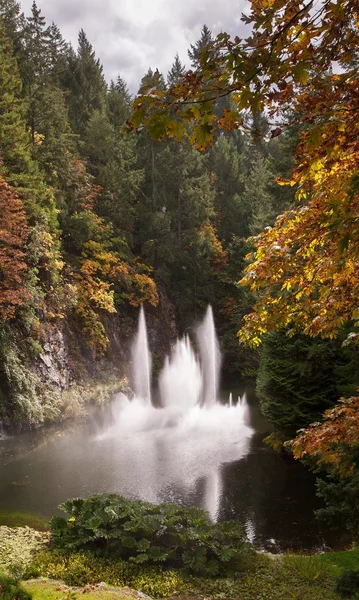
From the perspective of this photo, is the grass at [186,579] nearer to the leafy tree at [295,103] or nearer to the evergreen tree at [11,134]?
the leafy tree at [295,103]

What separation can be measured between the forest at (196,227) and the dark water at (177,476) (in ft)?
3.03

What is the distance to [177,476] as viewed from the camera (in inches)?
476

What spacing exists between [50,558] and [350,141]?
755 cm

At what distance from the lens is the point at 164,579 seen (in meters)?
6.37

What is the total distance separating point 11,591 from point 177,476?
7560mm

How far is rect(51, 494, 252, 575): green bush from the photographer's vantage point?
684 cm

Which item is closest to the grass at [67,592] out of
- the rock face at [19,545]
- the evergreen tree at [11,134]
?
the rock face at [19,545]

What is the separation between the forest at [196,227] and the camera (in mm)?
2516

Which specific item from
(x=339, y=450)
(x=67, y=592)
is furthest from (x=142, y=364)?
(x=339, y=450)

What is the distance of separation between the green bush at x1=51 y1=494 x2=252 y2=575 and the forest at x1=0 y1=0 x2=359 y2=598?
6.84 ft

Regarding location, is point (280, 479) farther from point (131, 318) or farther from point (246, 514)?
point (131, 318)

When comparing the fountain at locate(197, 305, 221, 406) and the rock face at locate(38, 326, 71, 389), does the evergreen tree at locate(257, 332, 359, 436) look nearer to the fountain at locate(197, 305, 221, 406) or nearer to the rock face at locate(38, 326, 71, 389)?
the rock face at locate(38, 326, 71, 389)

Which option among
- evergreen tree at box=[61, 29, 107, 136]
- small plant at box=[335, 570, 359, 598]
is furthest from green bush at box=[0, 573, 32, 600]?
evergreen tree at box=[61, 29, 107, 136]

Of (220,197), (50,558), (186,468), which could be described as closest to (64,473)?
(186,468)
